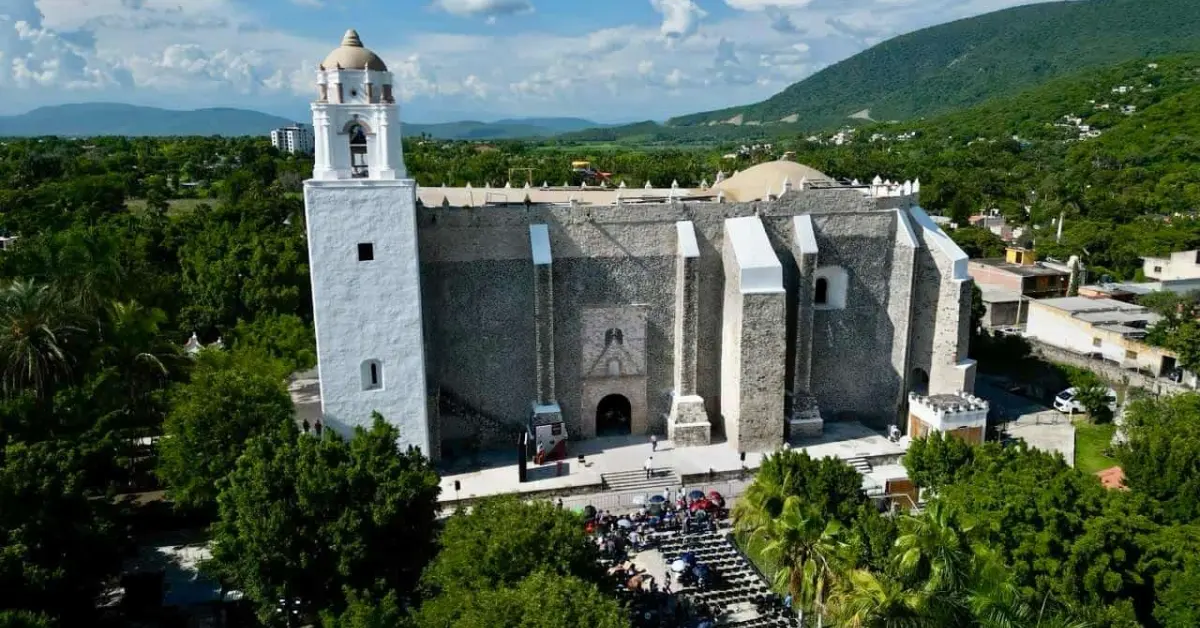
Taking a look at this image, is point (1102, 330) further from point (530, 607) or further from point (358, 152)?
point (530, 607)

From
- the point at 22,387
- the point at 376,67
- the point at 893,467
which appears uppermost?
the point at 376,67

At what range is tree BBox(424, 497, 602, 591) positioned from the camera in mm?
13688

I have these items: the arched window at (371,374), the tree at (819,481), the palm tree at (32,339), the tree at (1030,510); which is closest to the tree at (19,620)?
the palm tree at (32,339)

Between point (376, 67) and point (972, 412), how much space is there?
20.4 meters

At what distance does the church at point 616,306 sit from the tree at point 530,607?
1047 centimetres

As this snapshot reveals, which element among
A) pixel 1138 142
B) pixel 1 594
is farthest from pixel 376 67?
pixel 1138 142

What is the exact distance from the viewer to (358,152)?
71.7 ft

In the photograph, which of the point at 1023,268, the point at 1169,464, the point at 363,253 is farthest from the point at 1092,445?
the point at 363,253

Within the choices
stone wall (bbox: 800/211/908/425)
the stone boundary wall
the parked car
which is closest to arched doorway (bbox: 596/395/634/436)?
stone wall (bbox: 800/211/908/425)

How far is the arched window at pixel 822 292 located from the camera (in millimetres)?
27031

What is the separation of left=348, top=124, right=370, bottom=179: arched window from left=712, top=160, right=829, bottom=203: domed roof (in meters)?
13.3

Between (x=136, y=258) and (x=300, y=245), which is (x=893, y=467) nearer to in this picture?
(x=300, y=245)

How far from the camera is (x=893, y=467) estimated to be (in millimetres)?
25141

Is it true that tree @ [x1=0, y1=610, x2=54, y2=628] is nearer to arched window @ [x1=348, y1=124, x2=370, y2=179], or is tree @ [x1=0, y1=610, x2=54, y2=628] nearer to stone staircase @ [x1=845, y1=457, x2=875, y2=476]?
arched window @ [x1=348, y1=124, x2=370, y2=179]
